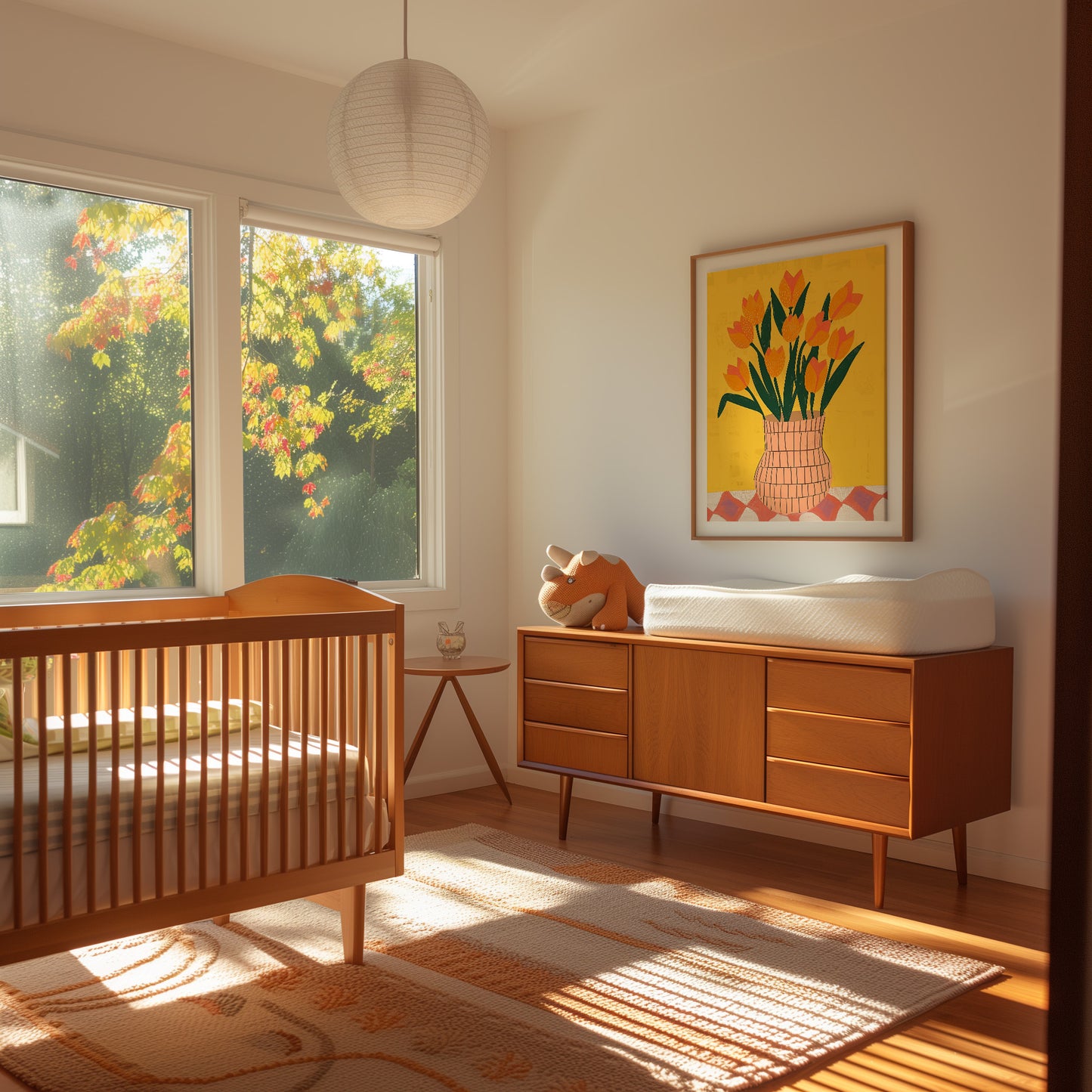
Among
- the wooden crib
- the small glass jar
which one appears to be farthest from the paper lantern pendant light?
the small glass jar

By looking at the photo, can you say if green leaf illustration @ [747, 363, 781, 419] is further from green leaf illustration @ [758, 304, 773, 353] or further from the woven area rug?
the woven area rug

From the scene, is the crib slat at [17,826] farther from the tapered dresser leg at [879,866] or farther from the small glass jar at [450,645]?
the small glass jar at [450,645]

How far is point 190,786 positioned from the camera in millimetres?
2021

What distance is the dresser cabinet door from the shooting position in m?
2.88

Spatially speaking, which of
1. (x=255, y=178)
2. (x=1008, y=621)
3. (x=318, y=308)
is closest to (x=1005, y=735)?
(x=1008, y=621)

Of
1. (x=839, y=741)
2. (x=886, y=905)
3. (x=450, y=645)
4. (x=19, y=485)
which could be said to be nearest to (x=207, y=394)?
(x=19, y=485)

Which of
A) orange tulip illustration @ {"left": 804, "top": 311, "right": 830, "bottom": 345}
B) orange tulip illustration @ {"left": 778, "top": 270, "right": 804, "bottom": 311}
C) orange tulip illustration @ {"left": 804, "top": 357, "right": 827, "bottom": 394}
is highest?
orange tulip illustration @ {"left": 778, "top": 270, "right": 804, "bottom": 311}

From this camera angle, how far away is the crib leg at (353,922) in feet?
7.47

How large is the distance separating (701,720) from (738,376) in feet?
3.67

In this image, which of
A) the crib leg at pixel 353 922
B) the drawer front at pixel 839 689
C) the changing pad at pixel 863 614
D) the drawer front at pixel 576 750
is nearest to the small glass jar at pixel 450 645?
the drawer front at pixel 576 750

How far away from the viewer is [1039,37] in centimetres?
282

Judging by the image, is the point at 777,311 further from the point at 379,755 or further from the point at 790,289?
the point at 379,755

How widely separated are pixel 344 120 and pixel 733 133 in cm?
161

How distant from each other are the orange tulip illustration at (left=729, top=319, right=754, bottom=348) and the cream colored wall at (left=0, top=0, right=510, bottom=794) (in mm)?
1073
